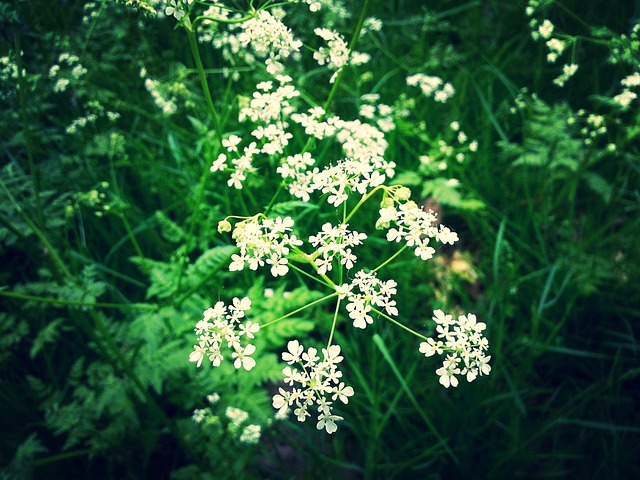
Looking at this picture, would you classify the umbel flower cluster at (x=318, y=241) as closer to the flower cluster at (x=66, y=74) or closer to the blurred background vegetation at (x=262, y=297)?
the blurred background vegetation at (x=262, y=297)

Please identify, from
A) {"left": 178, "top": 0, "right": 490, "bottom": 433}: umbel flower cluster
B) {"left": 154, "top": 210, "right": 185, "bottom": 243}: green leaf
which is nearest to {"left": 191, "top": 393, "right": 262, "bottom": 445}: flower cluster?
{"left": 178, "top": 0, "right": 490, "bottom": 433}: umbel flower cluster

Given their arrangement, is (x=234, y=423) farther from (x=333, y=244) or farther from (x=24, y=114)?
(x=24, y=114)

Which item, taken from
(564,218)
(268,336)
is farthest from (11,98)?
(564,218)

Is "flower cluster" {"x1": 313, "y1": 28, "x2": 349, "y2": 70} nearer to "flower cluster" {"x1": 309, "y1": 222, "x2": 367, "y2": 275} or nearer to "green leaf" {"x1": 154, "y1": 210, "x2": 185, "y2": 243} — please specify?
"flower cluster" {"x1": 309, "y1": 222, "x2": 367, "y2": 275}

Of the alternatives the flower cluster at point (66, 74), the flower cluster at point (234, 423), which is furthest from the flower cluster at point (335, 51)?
the flower cluster at point (234, 423)

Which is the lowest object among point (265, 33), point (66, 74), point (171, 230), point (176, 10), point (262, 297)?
point (262, 297)

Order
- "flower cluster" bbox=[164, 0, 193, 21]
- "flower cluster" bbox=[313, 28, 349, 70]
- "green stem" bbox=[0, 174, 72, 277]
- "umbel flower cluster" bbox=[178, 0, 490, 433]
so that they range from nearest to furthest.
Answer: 1. "umbel flower cluster" bbox=[178, 0, 490, 433]
2. "flower cluster" bbox=[164, 0, 193, 21]
3. "flower cluster" bbox=[313, 28, 349, 70]
4. "green stem" bbox=[0, 174, 72, 277]

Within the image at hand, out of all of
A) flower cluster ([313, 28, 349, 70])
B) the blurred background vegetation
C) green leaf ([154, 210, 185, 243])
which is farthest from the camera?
green leaf ([154, 210, 185, 243])

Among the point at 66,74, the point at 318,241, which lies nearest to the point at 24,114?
the point at 66,74
